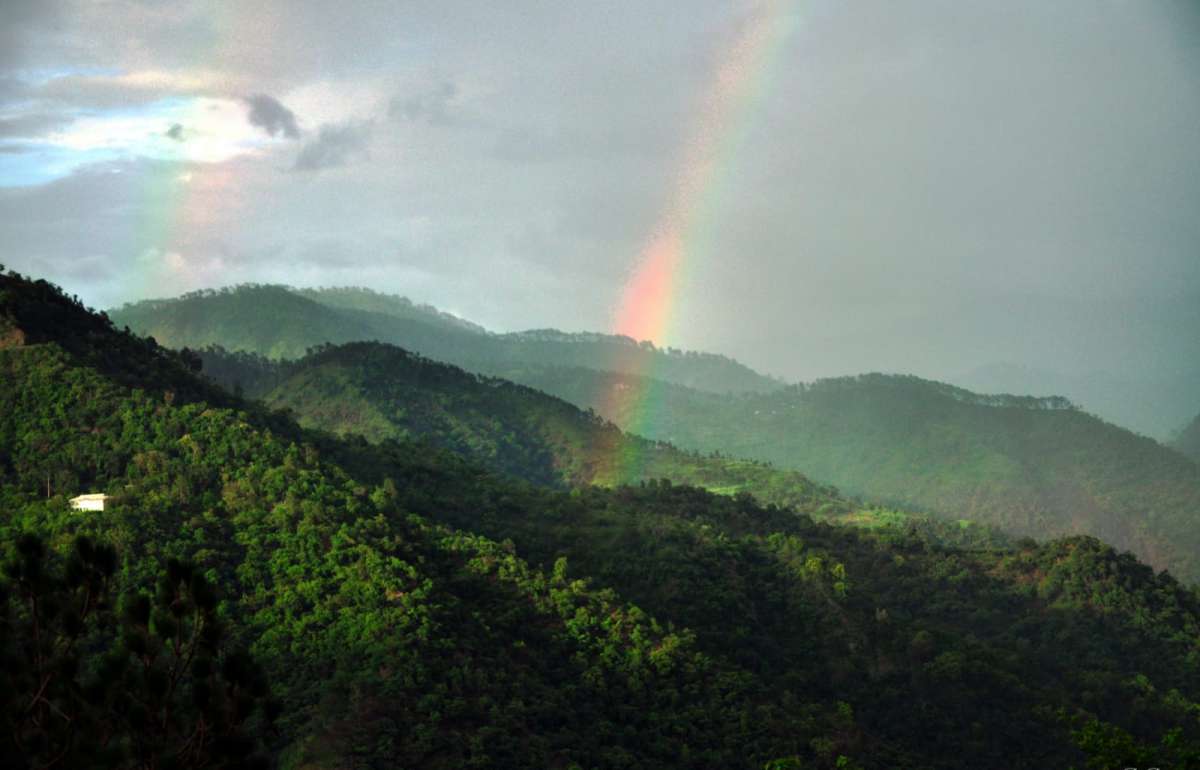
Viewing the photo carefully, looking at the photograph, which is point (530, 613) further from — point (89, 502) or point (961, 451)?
point (961, 451)

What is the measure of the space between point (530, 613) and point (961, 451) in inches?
4707

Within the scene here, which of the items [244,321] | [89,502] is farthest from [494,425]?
[244,321]

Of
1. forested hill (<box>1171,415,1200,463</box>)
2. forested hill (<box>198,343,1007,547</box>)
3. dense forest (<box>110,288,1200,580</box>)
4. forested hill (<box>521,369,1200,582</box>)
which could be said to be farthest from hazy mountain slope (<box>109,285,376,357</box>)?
forested hill (<box>1171,415,1200,463</box>)

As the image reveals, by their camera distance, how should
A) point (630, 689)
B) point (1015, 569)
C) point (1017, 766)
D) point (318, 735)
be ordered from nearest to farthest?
point (318, 735)
point (630, 689)
point (1017, 766)
point (1015, 569)

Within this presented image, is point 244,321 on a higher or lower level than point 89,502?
higher

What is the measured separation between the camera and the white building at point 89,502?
39.6 m

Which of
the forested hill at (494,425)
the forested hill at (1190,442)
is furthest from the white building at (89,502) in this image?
the forested hill at (1190,442)

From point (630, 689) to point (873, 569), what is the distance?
27.5 metres

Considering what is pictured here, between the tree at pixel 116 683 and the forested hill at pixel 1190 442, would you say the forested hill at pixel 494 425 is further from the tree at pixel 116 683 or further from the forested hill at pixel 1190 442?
the forested hill at pixel 1190 442

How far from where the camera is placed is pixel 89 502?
1582 inches

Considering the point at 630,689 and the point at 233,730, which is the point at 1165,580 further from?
the point at 233,730

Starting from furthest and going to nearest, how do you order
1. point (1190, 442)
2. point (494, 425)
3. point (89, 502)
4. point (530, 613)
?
point (1190, 442)
point (494, 425)
point (530, 613)
point (89, 502)

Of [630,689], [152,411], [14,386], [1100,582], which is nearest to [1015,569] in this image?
[1100,582]

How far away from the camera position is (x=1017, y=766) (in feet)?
135
